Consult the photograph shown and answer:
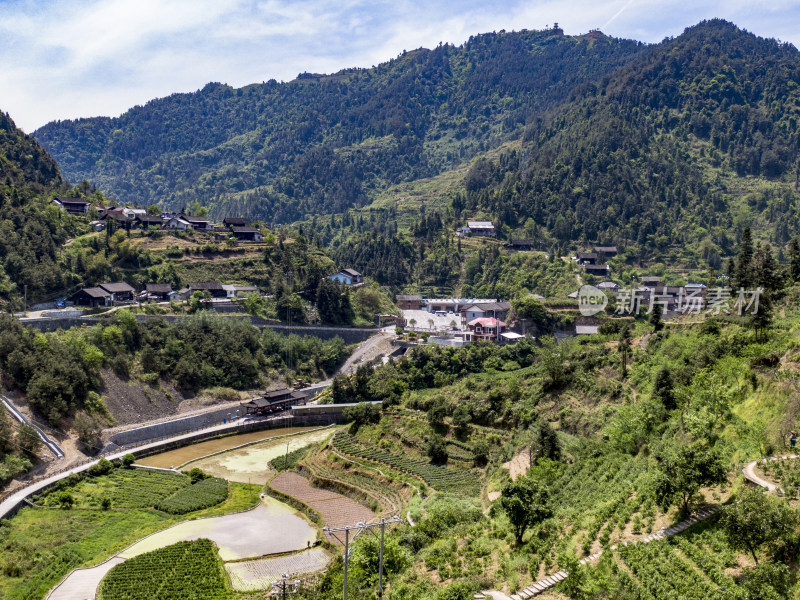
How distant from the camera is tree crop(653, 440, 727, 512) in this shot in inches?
769

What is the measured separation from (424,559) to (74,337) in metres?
40.5

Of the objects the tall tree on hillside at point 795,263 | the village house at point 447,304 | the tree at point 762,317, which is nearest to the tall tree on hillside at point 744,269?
the tall tree on hillside at point 795,263

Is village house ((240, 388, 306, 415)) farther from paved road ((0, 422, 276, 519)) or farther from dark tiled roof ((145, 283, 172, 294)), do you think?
dark tiled roof ((145, 283, 172, 294))

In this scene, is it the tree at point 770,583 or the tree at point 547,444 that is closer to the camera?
the tree at point 770,583

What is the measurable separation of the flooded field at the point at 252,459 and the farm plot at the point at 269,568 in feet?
46.9

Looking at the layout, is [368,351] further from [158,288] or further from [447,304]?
[158,288]

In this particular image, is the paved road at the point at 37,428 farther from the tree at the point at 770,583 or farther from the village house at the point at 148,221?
the tree at the point at 770,583

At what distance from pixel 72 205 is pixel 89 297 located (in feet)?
75.2

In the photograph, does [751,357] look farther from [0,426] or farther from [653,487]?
[0,426]

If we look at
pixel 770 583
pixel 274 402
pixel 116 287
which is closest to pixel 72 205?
pixel 116 287

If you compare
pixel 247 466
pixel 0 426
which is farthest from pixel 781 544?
pixel 0 426

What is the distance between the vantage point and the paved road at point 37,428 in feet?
142

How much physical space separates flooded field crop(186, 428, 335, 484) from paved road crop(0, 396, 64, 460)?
27.3 ft

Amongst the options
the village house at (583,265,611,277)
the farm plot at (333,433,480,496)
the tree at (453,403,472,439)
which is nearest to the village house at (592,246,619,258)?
the village house at (583,265,611,277)
